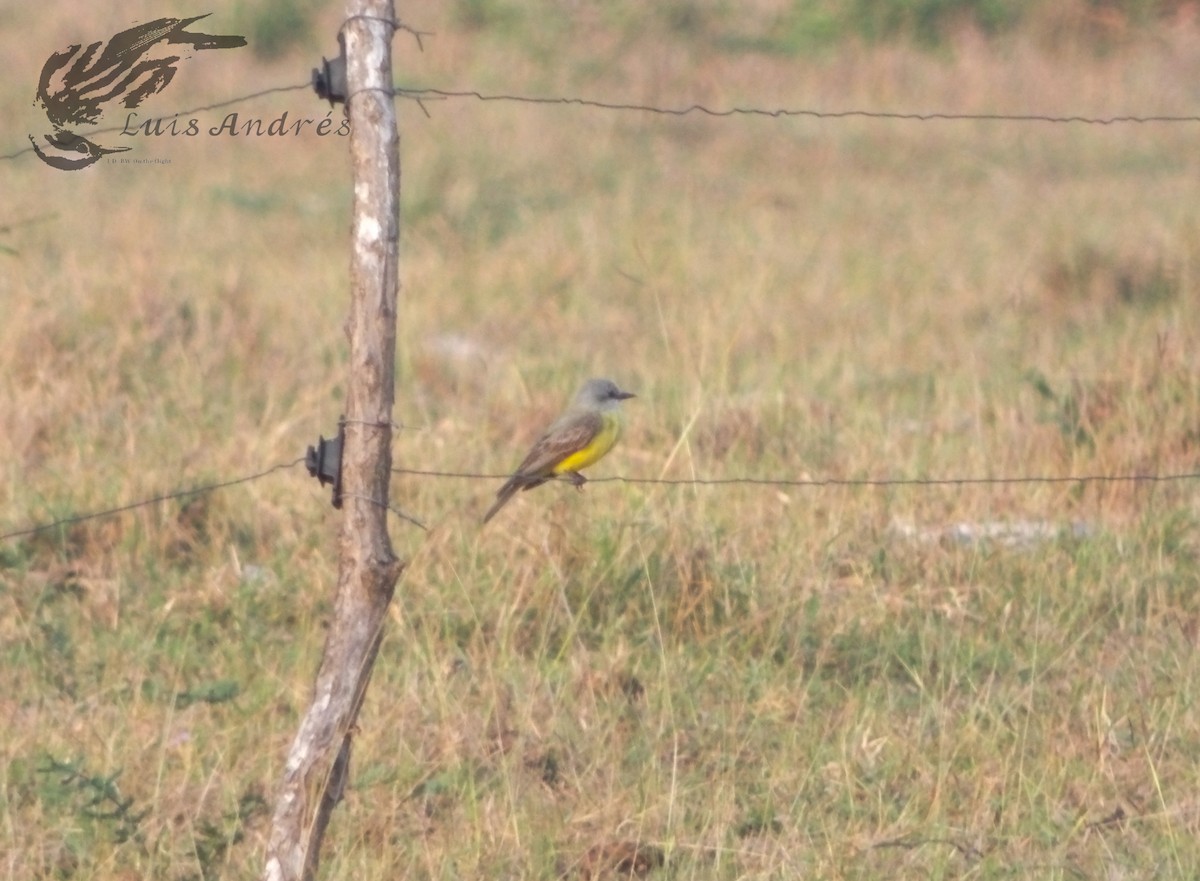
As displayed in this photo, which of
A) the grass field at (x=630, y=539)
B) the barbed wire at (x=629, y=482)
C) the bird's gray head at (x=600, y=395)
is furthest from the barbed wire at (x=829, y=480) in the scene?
the bird's gray head at (x=600, y=395)

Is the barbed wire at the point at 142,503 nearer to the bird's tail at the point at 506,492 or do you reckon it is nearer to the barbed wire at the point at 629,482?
the barbed wire at the point at 629,482

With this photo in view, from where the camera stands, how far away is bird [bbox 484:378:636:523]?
5.02m

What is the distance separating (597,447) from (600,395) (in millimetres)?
143

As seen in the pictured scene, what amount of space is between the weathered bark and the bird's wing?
5.14ft

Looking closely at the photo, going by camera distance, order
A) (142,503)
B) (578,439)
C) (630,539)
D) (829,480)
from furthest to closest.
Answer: (829,480), (630,539), (578,439), (142,503)

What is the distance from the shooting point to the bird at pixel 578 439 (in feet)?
16.5

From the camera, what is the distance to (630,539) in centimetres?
524

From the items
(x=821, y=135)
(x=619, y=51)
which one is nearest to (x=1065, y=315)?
(x=821, y=135)

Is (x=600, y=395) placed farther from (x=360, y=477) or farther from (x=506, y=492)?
(x=360, y=477)

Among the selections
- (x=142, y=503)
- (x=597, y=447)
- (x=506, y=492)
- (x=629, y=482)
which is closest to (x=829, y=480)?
(x=629, y=482)

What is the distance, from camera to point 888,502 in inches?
237

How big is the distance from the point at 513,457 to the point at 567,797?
2.60 metres

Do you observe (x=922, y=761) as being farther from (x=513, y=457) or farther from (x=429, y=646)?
(x=513, y=457)

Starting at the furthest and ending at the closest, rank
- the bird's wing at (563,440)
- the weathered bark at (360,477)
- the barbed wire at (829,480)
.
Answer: the bird's wing at (563,440) < the barbed wire at (829,480) < the weathered bark at (360,477)
